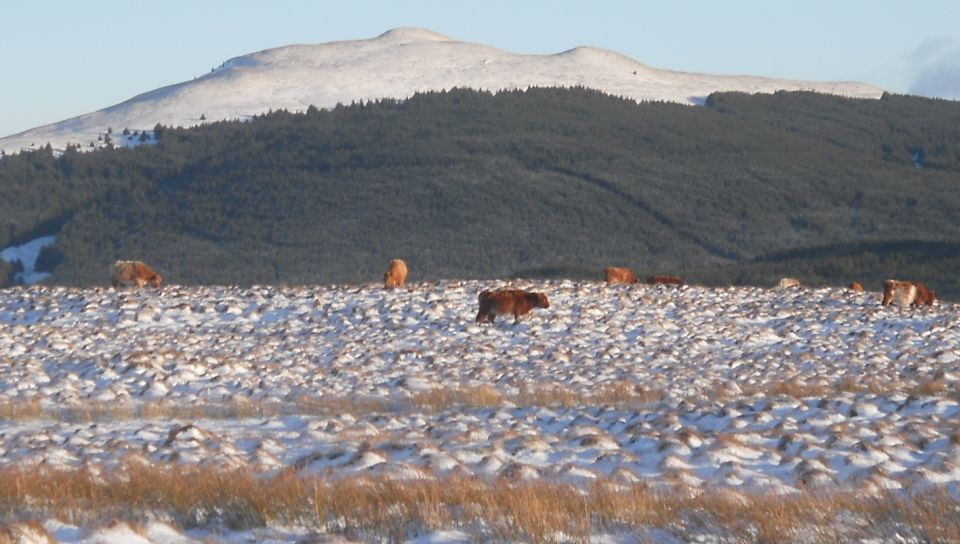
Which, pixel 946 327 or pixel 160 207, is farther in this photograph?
pixel 160 207

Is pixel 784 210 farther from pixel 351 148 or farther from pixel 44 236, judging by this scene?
pixel 44 236

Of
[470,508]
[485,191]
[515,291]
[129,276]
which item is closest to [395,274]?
[129,276]

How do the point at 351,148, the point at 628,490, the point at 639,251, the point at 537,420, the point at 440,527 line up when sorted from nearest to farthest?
the point at 440,527 → the point at 628,490 → the point at 537,420 → the point at 639,251 → the point at 351,148

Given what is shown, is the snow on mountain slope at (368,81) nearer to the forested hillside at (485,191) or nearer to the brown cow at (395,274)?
the forested hillside at (485,191)

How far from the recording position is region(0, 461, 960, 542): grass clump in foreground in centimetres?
746

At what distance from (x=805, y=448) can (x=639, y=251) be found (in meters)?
57.6

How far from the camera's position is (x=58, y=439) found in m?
12.9

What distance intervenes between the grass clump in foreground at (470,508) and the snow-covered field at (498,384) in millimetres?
891

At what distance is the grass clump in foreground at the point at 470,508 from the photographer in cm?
746

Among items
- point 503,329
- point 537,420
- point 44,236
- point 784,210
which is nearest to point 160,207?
point 44,236

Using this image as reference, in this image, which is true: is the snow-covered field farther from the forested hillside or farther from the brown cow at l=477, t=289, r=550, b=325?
the forested hillside

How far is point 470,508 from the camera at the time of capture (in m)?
7.98

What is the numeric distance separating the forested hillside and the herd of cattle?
15.6 meters

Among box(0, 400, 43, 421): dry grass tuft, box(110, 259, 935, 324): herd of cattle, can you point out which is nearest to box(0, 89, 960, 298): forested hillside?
box(110, 259, 935, 324): herd of cattle
